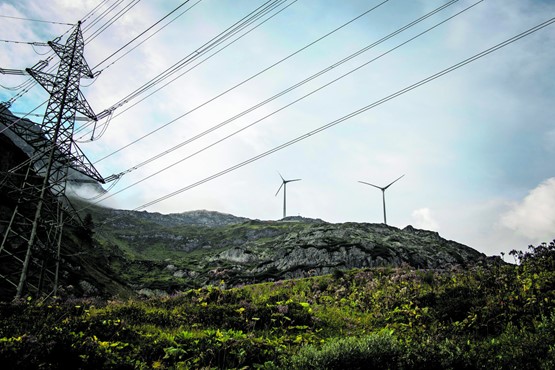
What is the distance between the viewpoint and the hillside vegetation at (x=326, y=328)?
26.6 feet

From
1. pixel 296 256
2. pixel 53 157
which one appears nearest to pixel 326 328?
pixel 53 157

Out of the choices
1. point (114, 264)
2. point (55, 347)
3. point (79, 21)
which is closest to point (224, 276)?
point (55, 347)

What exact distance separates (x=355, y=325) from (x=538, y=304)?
245 inches

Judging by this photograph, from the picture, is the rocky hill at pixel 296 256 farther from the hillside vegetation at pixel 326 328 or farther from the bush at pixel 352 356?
the bush at pixel 352 356

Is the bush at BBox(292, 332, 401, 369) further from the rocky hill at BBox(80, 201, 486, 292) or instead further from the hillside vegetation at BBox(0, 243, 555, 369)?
the rocky hill at BBox(80, 201, 486, 292)

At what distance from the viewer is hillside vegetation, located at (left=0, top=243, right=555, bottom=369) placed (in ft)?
26.6

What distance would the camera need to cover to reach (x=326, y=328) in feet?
44.2

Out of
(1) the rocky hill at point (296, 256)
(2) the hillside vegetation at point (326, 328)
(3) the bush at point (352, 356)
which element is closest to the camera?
(2) the hillside vegetation at point (326, 328)

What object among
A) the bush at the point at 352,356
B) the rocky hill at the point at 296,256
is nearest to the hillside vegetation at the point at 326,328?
the bush at the point at 352,356

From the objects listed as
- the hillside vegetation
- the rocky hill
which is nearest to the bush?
the hillside vegetation

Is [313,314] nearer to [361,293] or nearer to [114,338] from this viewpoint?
[361,293]

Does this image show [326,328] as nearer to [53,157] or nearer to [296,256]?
[53,157]

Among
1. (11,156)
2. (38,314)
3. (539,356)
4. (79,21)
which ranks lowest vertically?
(539,356)

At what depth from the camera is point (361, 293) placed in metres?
20.0
